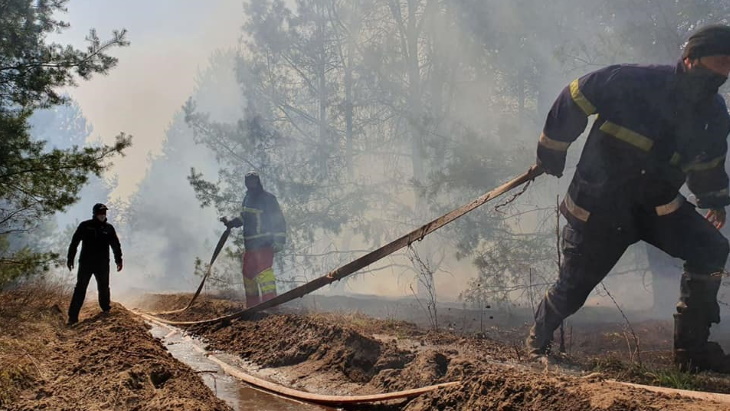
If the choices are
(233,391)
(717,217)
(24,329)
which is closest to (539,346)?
(717,217)

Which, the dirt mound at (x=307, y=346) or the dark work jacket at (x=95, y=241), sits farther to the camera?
the dark work jacket at (x=95, y=241)

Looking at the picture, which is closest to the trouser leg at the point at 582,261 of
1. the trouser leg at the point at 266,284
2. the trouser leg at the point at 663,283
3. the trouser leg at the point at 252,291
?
the trouser leg at the point at 266,284

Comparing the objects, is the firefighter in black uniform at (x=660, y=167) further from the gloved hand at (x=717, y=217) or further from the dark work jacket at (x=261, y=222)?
the dark work jacket at (x=261, y=222)

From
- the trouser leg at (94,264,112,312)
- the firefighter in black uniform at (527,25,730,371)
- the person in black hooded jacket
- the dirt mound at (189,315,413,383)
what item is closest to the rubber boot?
the firefighter in black uniform at (527,25,730,371)

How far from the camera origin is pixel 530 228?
60.7 ft

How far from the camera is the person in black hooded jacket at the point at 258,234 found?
7.95m

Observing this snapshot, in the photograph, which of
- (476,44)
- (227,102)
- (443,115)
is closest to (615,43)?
(476,44)

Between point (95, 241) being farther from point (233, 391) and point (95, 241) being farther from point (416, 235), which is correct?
point (416, 235)

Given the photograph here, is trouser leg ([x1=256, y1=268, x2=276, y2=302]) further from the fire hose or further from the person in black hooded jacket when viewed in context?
the fire hose

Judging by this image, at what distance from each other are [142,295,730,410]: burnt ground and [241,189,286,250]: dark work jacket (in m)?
1.67

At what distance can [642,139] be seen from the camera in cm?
346

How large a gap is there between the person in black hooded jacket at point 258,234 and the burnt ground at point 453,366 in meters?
1.36

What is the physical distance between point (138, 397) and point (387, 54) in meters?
16.1

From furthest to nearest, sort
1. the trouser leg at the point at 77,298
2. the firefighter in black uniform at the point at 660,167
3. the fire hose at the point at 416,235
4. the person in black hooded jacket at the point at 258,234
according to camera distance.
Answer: the person in black hooded jacket at the point at 258,234 → the trouser leg at the point at 77,298 → the fire hose at the point at 416,235 → the firefighter in black uniform at the point at 660,167
